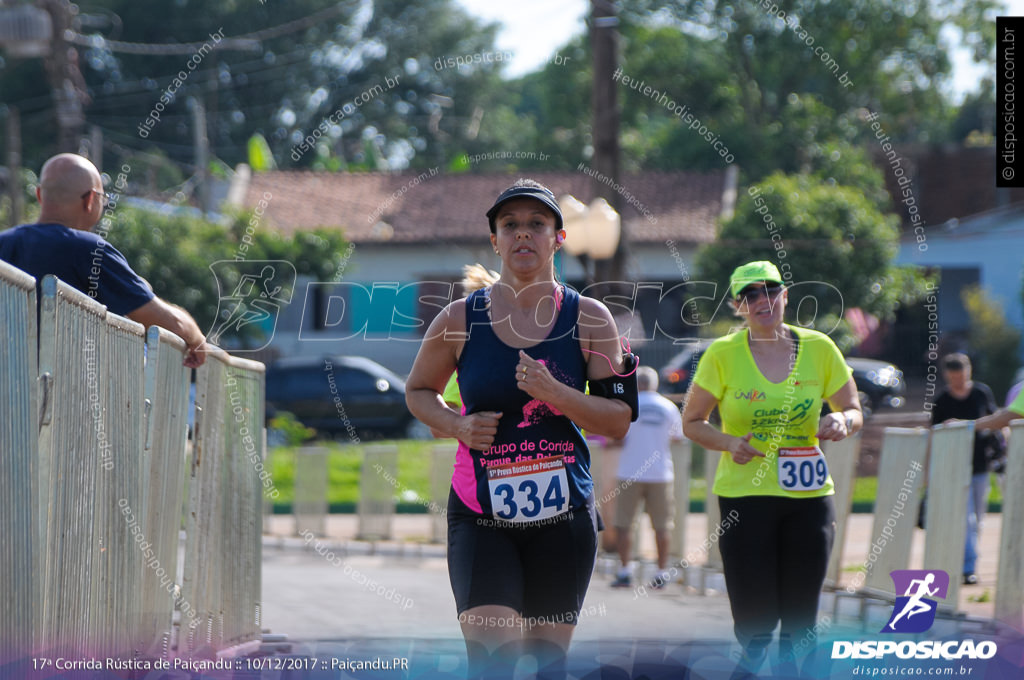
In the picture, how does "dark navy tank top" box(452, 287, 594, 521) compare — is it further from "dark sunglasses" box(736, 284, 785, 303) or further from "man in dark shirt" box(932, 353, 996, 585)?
"man in dark shirt" box(932, 353, 996, 585)

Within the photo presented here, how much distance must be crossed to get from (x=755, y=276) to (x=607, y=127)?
8.89m

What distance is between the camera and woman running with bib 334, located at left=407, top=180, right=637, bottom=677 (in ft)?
→ 13.3

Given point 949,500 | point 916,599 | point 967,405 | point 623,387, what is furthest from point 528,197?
point 967,405

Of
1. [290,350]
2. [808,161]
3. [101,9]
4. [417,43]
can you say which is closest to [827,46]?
[808,161]

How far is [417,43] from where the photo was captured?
140ft

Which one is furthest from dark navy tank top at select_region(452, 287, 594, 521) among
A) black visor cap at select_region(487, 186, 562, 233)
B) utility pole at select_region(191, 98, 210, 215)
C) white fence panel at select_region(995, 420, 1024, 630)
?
utility pole at select_region(191, 98, 210, 215)

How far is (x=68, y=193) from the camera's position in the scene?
517cm

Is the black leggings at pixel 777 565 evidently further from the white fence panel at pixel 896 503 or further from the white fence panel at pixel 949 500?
the white fence panel at pixel 896 503

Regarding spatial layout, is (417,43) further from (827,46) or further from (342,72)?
(827,46)

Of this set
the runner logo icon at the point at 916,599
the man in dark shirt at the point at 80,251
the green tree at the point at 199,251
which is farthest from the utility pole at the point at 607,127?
the green tree at the point at 199,251

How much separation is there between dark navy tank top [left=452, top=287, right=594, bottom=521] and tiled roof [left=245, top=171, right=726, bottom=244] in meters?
25.7

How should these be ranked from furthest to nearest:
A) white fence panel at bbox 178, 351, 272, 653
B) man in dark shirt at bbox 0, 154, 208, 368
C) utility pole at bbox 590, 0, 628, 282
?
utility pole at bbox 590, 0, 628, 282
white fence panel at bbox 178, 351, 272, 653
man in dark shirt at bbox 0, 154, 208, 368

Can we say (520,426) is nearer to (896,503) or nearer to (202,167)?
(896,503)

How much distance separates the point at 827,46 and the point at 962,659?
3440cm
